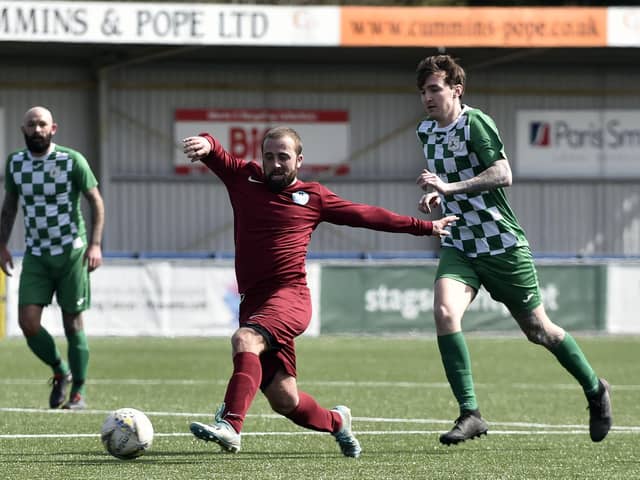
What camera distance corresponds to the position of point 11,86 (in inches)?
1007

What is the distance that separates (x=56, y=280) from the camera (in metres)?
9.14

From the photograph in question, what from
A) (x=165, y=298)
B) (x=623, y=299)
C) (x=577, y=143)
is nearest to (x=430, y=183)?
(x=165, y=298)

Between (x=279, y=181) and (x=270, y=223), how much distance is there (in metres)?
0.20

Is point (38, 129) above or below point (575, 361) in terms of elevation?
above

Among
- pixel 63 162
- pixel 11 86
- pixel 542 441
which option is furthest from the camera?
pixel 11 86

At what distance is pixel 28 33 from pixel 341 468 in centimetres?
1851

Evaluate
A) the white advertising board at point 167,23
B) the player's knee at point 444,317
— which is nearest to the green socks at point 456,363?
the player's knee at point 444,317

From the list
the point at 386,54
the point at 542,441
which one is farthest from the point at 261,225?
the point at 386,54

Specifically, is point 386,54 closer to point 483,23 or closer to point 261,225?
point 483,23

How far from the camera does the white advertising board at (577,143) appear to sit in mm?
27266

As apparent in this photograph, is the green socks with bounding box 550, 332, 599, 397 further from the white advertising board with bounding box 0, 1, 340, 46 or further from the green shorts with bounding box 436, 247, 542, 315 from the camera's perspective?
the white advertising board with bounding box 0, 1, 340, 46

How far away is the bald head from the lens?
8.88 meters

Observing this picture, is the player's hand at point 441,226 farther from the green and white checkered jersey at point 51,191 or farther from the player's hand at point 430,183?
the green and white checkered jersey at point 51,191

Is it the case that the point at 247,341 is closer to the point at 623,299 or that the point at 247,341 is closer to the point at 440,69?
the point at 440,69
